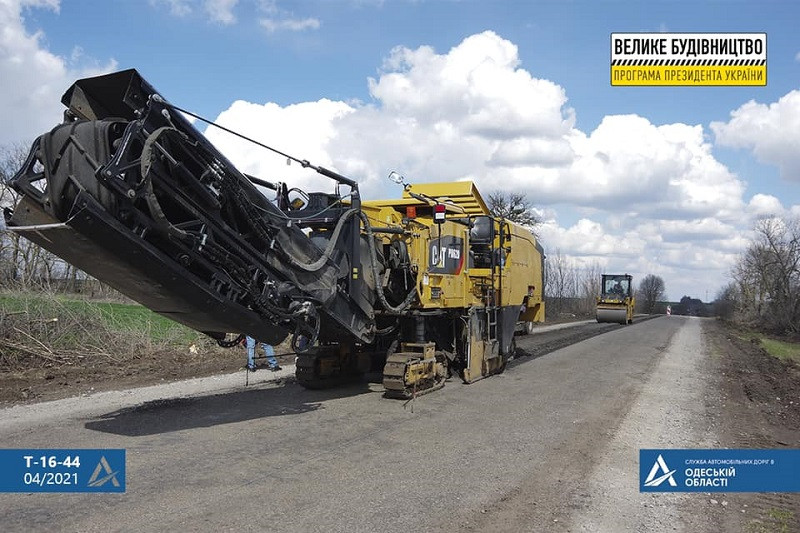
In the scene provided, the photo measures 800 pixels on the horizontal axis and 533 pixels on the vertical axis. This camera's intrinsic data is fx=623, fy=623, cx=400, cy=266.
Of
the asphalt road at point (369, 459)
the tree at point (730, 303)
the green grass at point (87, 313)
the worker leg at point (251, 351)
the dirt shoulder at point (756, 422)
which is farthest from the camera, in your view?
the tree at point (730, 303)

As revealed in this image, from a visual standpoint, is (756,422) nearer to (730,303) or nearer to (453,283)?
(453,283)

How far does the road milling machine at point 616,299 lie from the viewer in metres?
40.6

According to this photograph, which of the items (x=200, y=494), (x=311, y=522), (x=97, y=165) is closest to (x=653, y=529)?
(x=311, y=522)

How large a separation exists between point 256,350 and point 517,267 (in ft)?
19.8

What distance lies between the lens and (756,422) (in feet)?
30.8

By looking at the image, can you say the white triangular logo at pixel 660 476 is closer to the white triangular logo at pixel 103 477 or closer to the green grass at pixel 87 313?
the white triangular logo at pixel 103 477

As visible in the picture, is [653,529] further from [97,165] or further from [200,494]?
[97,165]

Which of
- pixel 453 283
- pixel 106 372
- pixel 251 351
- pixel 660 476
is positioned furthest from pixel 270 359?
pixel 660 476

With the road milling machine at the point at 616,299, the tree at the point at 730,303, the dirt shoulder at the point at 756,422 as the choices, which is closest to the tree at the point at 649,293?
the tree at the point at 730,303

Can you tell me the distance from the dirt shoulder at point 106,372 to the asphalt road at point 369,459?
141cm

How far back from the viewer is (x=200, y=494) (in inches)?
210

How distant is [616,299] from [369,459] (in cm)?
3776

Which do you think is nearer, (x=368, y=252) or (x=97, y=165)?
(x=97, y=165)

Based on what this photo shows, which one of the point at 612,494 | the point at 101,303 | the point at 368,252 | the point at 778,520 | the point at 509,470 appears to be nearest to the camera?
the point at 778,520
